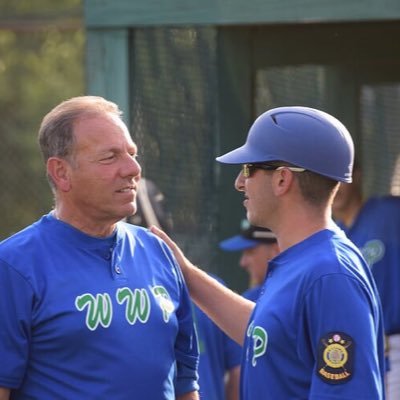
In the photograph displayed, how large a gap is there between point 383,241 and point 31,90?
6490mm

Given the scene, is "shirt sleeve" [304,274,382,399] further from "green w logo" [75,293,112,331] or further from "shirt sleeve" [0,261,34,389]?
"shirt sleeve" [0,261,34,389]

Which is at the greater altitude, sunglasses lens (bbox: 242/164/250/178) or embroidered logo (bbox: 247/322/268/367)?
sunglasses lens (bbox: 242/164/250/178)

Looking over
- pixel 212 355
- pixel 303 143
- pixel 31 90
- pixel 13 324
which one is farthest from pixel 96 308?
pixel 31 90

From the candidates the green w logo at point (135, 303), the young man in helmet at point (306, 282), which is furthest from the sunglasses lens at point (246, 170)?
the green w logo at point (135, 303)

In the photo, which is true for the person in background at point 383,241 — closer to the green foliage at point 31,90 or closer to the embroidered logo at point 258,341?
the embroidered logo at point 258,341

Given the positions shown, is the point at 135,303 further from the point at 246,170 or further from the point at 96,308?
the point at 246,170

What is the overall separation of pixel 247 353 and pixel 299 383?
8.3 inches

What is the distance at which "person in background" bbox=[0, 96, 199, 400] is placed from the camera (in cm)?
322

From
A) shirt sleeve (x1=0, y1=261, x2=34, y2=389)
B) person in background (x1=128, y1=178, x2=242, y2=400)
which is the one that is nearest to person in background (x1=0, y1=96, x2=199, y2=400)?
shirt sleeve (x1=0, y1=261, x2=34, y2=389)

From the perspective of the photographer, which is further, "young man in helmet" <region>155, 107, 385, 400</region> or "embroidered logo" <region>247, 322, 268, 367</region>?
"embroidered logo" <region>247, 322, 268, 367</region>

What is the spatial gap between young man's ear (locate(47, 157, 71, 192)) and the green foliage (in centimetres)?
730

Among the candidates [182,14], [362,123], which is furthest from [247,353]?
[362,123]

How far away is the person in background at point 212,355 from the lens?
4.86m

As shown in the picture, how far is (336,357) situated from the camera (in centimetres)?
288
